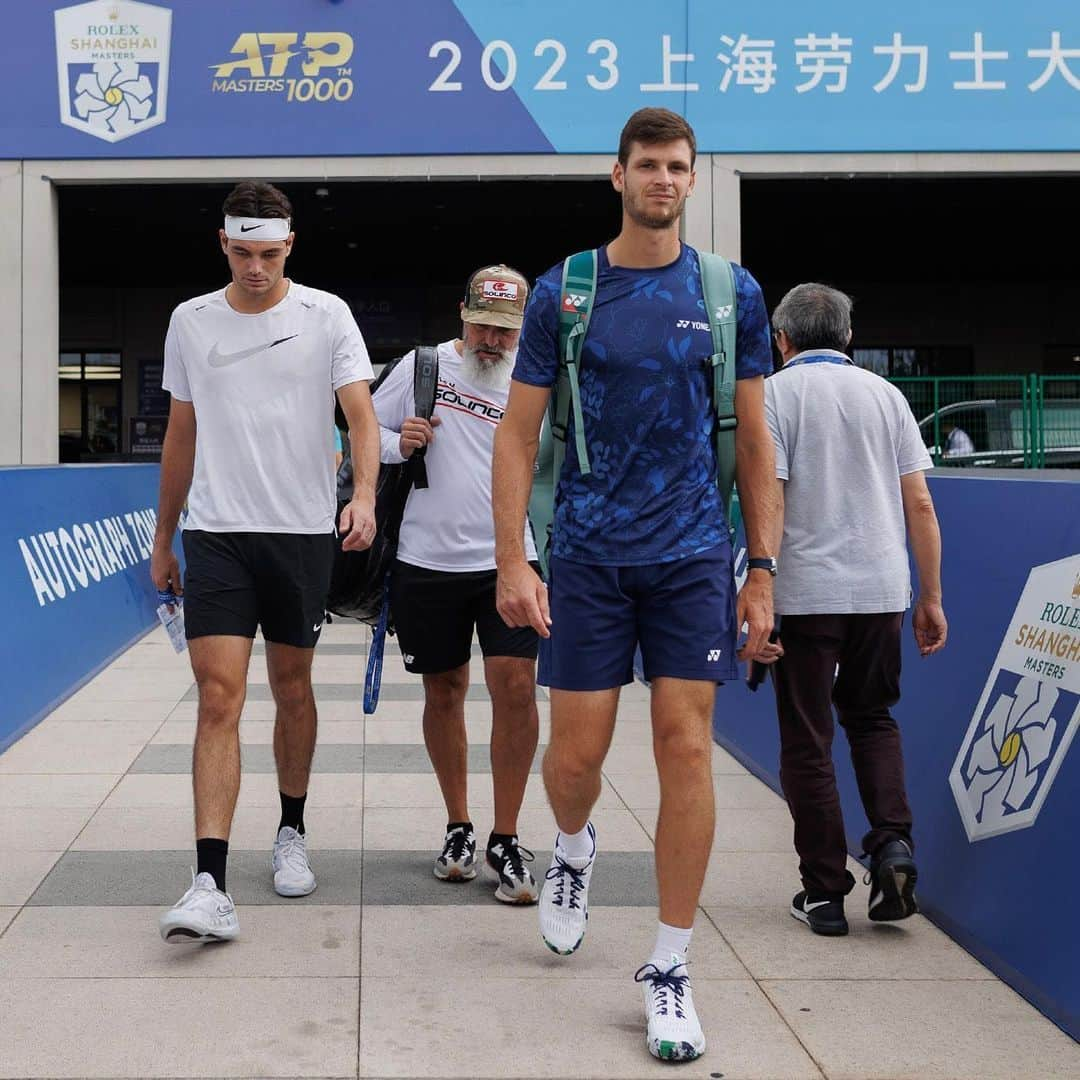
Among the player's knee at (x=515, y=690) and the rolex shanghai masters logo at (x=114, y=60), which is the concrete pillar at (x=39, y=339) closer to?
the rolex shanghai masters logo at (x=114, y=60)

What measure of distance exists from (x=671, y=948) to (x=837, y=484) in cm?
151

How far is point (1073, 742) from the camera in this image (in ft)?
11.3

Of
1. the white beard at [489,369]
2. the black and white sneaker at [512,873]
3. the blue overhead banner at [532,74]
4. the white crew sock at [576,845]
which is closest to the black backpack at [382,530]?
the white beard at [489,369]

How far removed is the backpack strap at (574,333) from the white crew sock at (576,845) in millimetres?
915

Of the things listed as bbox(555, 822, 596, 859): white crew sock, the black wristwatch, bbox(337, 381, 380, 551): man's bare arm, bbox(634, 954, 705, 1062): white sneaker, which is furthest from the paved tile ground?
bbox(337, 381, 380, 551): man's bare arm

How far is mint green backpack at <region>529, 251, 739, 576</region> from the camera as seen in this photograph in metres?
3.32

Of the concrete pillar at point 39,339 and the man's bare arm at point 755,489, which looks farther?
the concrete pillar at point 39,339

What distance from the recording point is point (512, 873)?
14.1ft

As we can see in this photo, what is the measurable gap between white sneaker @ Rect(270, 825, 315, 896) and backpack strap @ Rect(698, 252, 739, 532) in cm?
183

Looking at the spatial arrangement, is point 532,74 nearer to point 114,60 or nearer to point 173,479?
point 114,60

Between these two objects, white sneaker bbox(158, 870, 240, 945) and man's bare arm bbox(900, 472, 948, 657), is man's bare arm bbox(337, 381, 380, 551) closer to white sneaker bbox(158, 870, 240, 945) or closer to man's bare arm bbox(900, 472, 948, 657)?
white sneaker bbox(158, 870, 240, 945)

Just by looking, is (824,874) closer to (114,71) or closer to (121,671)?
(121,671)

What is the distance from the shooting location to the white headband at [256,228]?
4.10 metres

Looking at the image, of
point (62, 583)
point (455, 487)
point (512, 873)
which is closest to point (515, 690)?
point (512, 873)
